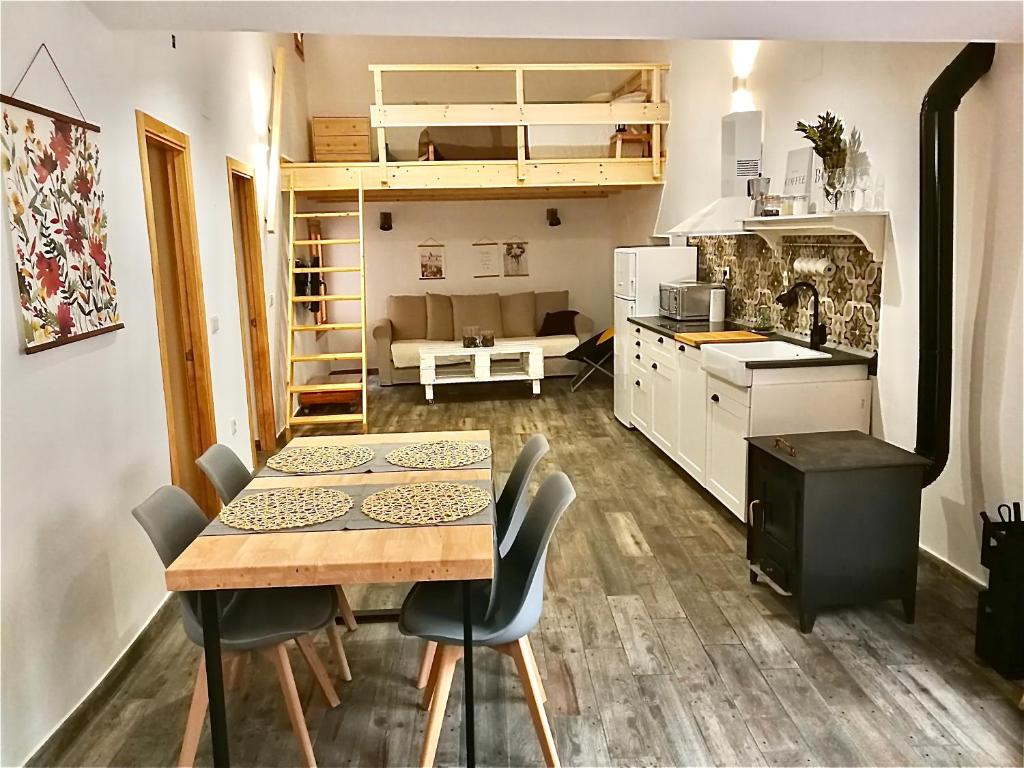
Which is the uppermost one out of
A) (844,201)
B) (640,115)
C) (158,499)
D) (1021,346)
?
(640,115)

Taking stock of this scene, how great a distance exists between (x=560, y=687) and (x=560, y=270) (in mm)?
7146

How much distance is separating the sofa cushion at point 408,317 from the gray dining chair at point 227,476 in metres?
5.91

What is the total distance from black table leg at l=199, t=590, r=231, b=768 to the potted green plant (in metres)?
3.45

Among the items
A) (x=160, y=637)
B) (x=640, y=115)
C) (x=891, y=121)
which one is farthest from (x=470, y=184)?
(x=160, y=637)

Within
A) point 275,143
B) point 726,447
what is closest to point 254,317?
point 275,143

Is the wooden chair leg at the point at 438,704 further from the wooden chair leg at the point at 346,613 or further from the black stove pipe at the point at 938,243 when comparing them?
the black stove pipe at the point at 938,243

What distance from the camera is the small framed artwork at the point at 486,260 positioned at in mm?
9344

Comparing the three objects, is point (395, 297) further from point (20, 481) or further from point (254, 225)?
point (20, 481)

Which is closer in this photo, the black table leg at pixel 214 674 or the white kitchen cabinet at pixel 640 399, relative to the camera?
the black table leg at pixel 214 674

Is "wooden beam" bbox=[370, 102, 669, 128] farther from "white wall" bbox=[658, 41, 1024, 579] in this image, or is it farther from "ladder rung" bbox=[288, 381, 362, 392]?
"white wall" bbox=[658, 41, 1024, 579]

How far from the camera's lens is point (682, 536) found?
4.09 metres

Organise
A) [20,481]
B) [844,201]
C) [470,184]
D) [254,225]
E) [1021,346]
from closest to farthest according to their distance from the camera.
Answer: [20,481] < [1021,346] < [844,201] < [254,225] < [470,184]

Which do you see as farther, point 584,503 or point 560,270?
point 560,270

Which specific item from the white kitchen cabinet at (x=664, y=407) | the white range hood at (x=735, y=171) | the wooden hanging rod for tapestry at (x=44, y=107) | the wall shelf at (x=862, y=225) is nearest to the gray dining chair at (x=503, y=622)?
the wooden hanging rod for tapestry at (x=44, y=107)
